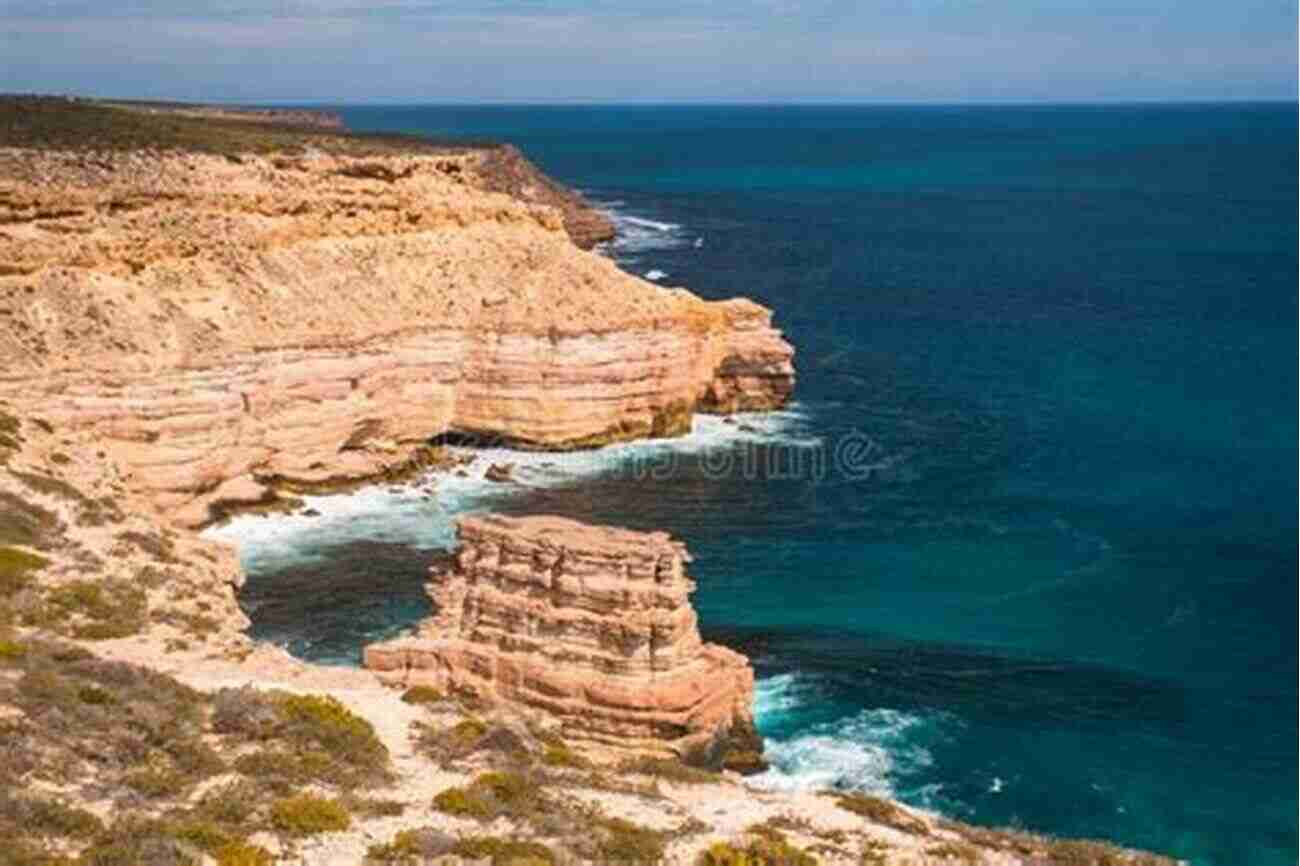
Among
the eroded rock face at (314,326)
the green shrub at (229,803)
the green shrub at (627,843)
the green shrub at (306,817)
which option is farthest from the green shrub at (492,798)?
the eroded rock face at (314,326)

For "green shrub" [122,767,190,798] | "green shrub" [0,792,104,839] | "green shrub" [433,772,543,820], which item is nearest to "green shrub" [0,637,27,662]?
"green shrub" [122,767,190,798]

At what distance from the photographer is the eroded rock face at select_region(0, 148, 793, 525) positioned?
55.2m

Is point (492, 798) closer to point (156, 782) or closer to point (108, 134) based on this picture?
point (156, 782)

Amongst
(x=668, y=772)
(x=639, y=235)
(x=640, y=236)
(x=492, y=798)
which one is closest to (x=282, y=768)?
(x=492, y=798)

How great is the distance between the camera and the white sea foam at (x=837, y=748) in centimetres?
3747

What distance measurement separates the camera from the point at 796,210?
18262cm

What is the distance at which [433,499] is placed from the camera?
61062 mm

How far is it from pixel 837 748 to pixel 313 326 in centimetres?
3088

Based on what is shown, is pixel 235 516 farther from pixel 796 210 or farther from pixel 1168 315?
pixel 796 210

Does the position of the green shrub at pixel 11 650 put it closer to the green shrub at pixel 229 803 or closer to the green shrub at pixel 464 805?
the green shrub at pixel 229 803

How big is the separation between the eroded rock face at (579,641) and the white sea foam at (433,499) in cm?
1895

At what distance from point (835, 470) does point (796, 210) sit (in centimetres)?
11941

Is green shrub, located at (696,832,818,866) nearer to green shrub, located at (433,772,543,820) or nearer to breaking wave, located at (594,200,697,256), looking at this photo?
green shrub, located at (433,772,543,820)

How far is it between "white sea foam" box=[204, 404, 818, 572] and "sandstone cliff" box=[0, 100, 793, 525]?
1212 millimetres
